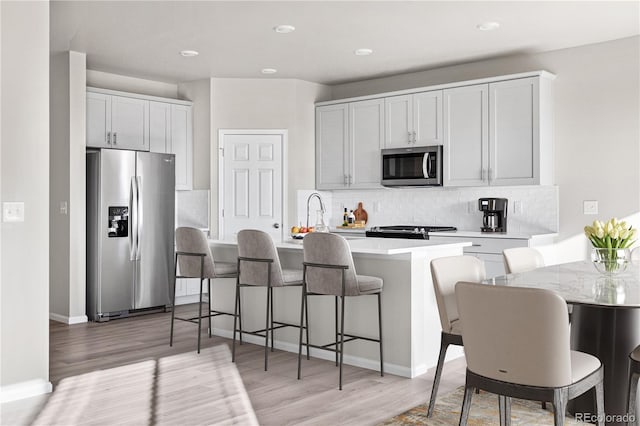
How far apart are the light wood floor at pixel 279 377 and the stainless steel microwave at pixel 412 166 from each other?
241 cm

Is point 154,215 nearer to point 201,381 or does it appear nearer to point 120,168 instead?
point 120,168

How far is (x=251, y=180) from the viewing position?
717 cm

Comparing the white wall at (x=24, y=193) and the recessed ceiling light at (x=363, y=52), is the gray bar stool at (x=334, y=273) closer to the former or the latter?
the white wall at (x=24, y=193)

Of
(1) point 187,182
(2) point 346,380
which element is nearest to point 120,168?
(1) point 187,182

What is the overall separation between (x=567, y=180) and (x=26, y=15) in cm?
467

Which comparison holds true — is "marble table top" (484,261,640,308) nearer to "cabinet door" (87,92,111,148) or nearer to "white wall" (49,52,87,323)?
"white wall" (49,52,87,323)

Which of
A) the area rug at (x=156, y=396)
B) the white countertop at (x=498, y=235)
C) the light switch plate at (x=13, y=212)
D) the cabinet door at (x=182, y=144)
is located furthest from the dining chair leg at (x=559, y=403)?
the cabinet door at (x=182, y=144)

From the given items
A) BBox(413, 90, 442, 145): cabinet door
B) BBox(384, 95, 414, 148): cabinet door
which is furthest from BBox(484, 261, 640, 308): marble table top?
BBox(384, 95, 414, 148): cabinet door

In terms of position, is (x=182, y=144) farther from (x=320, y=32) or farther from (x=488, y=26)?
(x=488, y=26)

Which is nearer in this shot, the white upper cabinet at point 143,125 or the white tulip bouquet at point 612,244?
the white tulip bouquet at point 612,244

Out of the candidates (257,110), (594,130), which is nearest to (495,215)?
(594,130)

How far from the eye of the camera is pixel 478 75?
20.8ft

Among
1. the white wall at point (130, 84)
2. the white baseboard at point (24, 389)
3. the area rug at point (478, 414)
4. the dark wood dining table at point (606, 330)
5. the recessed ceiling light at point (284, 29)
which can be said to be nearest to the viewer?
the dark wood dining table at point (606, 330)

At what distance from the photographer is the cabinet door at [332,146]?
719cm
